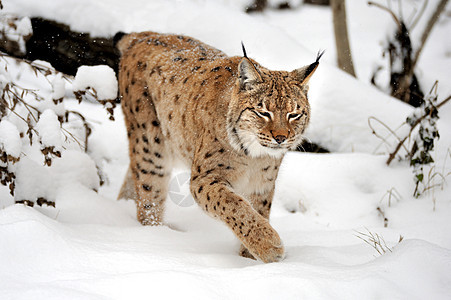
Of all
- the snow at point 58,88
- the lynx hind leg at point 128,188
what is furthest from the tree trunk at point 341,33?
the snow at point 58,88

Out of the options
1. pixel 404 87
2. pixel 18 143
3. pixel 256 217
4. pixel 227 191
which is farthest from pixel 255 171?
pixel 404 87

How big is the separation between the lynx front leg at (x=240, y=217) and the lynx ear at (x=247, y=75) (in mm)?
670

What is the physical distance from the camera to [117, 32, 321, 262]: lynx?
331 centimetres

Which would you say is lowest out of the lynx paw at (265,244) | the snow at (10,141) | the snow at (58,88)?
the lynx paw at (265,244)

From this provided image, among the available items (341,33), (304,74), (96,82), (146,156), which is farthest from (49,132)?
(341,33)

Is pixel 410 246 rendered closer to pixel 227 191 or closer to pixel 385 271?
pixel 385 271

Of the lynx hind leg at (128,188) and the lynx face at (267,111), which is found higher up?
the lynx face at (267,111)

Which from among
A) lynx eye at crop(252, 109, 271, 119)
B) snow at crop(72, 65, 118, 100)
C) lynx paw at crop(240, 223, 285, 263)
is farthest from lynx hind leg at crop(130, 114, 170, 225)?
lynx paw at crop(240, 223, 285, 263)

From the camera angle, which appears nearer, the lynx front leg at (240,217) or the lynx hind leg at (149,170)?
the lynx front leg at (240,217)

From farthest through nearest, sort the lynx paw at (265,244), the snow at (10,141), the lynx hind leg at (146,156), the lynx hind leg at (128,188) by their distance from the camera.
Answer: the lynx hind leg at (128,188), the lynx hind leg at (146,156), the snow at (10,141), the lynx paw at (265,244)

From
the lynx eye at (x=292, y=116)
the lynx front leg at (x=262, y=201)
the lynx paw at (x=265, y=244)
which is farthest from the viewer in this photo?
the lynx front leg at (x=262, y=201)

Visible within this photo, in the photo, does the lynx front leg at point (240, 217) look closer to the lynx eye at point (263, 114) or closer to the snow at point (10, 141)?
the lynx eye at point (263, 114)

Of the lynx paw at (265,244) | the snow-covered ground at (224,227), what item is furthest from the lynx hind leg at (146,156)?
the lynx paw at (265,244)

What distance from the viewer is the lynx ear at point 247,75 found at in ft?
11.2
